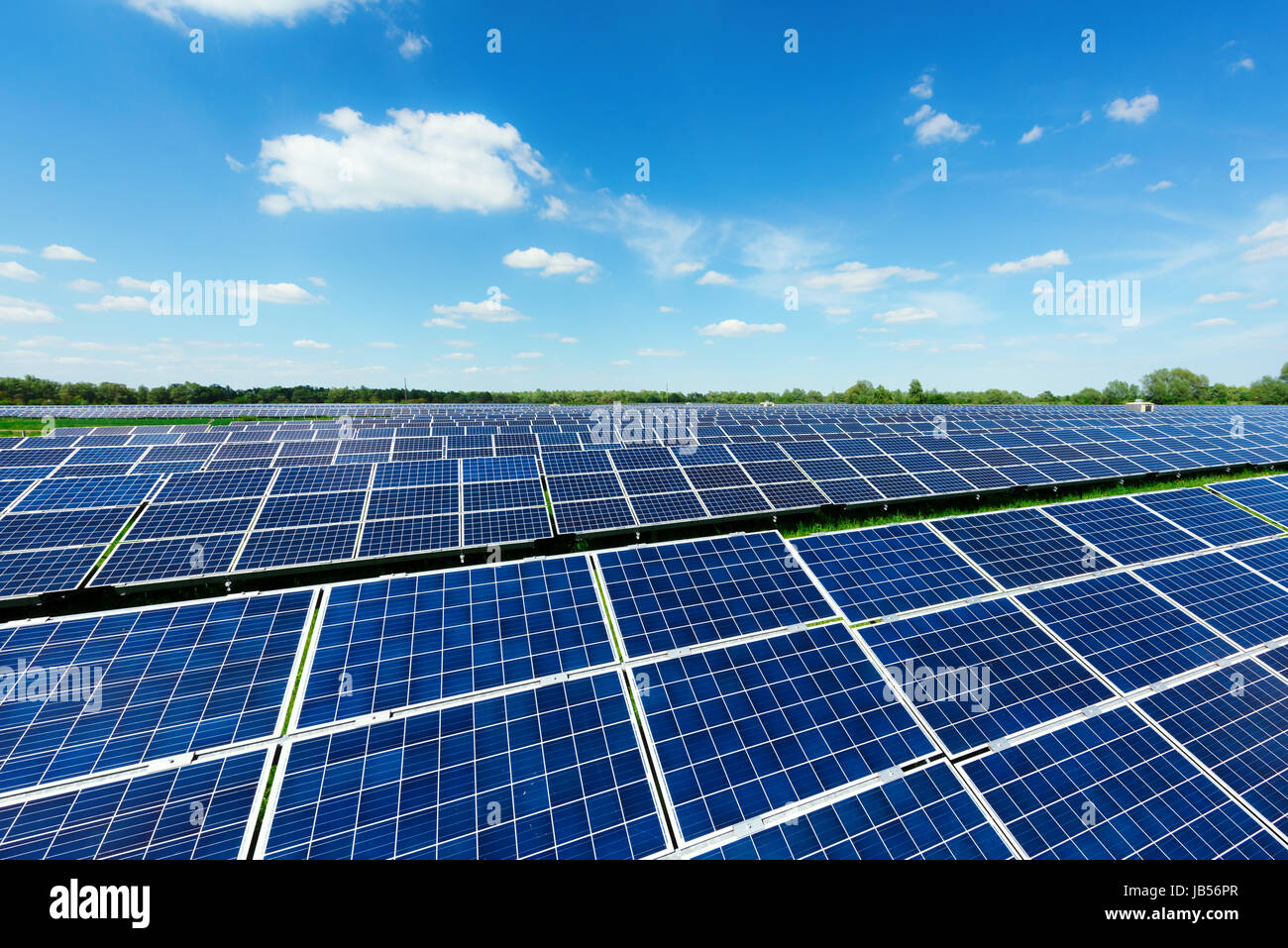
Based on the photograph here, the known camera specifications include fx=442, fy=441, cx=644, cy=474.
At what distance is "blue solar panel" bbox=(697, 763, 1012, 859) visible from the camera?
6.23 metres

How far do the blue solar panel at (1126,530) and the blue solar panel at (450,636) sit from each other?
50.3 ft

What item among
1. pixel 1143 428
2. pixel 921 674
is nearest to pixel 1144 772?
pixel 921 674

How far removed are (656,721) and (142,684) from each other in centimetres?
870

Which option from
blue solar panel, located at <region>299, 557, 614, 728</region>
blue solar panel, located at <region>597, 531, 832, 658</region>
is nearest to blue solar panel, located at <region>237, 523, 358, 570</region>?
blue solar panel, located at <region>299, 557, 614, 728</region>

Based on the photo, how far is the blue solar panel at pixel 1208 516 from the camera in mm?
14656

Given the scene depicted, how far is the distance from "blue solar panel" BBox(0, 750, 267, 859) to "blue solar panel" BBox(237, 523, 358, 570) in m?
8.20

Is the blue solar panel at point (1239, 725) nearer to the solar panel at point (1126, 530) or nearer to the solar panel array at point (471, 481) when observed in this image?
the solar panel array at point (471, 481)

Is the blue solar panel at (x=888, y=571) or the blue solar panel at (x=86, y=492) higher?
the blue solar panel at (x=86, y=492)

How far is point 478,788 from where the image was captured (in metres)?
6.52

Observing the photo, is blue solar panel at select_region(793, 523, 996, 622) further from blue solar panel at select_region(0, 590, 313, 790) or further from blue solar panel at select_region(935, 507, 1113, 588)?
blue solar panel at select_region(0, 590, 313, 790)

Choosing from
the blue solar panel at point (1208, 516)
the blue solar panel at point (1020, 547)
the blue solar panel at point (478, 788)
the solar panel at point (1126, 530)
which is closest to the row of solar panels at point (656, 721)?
the blue solar panel at point (478, 788)

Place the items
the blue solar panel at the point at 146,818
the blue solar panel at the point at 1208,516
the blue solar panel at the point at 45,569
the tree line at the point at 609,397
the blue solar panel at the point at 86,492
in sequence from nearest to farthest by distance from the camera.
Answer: the blue solar panel at the point at 146,818, the blue solar panel at the point at 45,569, the blue solar panel at the point at 1208,516, the blue solar panel at the point at 86,492, the tree line at the point at 609,397
